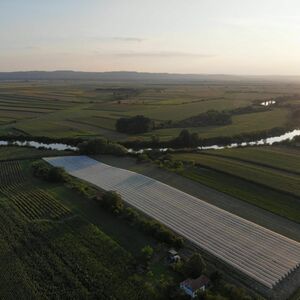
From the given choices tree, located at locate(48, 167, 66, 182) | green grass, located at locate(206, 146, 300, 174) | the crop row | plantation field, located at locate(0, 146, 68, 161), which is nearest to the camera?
tree, located at locate(48, 167, 66, 182)

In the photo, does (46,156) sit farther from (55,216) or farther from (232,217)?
(232,217)

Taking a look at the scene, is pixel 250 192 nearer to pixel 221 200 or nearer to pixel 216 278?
pixel 221 200

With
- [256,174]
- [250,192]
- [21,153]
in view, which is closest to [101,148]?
[21,153]

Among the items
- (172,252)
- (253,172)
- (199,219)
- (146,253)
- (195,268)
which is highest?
(195,268)

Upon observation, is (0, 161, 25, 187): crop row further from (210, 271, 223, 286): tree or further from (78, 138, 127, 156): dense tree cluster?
(210, 271, 223, 286): tree

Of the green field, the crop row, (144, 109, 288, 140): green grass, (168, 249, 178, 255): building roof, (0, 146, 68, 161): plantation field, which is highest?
(168, 249, 178, 255): building roof

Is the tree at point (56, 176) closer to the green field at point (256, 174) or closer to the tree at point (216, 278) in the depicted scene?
the green field at point (256, 174)

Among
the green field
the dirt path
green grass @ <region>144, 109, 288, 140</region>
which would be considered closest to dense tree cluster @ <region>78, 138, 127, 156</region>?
the dirt path
